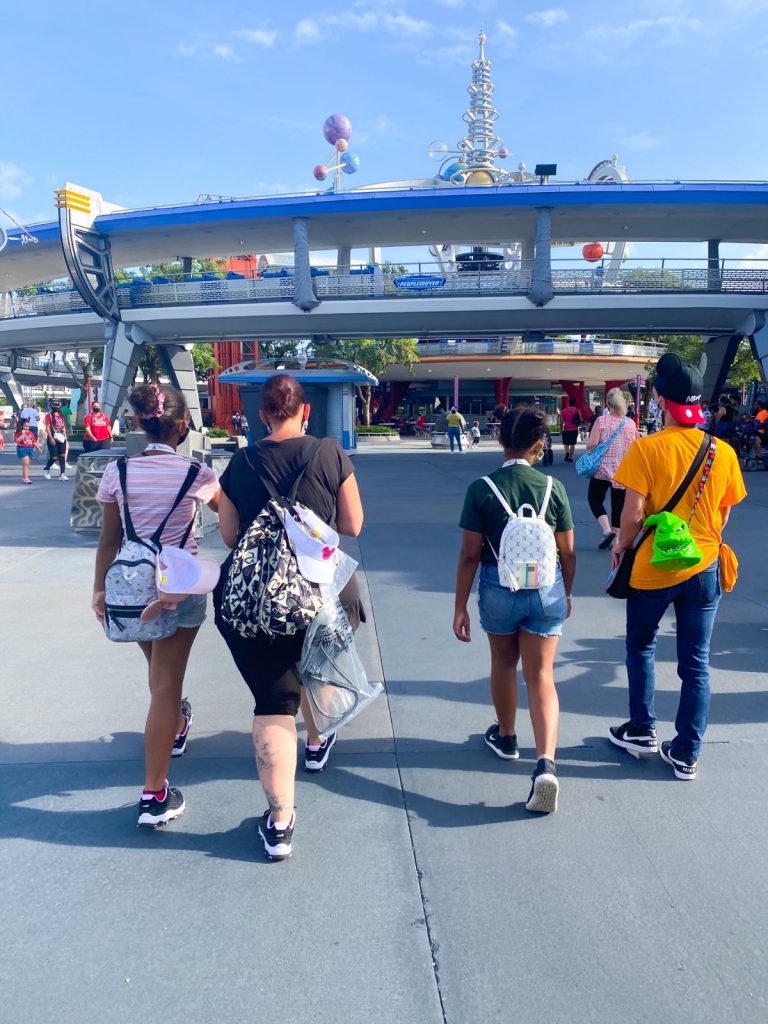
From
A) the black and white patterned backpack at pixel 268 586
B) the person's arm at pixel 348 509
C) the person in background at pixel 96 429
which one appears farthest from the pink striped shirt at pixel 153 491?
the person in background at pixel 96 429

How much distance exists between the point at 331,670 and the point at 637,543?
1531 mm

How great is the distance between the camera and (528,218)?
26.8 meters

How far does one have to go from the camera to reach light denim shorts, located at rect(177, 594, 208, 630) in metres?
3.05

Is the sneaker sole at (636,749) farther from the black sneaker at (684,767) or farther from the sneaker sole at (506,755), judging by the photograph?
the sneaker sole at (506,755)

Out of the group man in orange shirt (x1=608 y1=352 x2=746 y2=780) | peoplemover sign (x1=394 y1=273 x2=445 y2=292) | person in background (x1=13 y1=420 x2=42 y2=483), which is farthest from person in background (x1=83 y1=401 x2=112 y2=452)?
man in orange shirt (x1=608 y1=352 x2=746 y2=780)

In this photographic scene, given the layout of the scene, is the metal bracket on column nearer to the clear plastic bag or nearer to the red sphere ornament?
the clear plastic bag

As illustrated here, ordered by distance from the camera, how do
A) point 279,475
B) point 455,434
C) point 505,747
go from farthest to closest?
point 455,434
point 505,747
point 279,475

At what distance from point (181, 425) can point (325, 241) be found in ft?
94.6

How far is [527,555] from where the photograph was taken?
308 centimetres

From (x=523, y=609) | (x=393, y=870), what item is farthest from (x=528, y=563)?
(x=393, y=870)

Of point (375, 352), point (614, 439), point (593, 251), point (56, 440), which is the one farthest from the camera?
point (593, 251)

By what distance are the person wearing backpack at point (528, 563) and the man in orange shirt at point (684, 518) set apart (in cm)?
34

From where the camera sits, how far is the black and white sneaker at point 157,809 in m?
2.98

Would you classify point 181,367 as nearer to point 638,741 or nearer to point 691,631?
point 638,741
